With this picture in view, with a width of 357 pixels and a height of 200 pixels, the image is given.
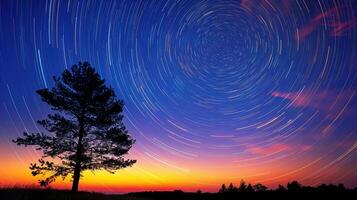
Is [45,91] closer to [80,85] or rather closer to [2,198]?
[80,85]

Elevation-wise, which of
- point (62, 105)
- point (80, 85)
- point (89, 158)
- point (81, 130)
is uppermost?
point (80, 85)

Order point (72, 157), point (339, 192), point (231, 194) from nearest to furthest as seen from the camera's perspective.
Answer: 1. point (339, 192)
2. point (231, 194)
3. point (72, 157)

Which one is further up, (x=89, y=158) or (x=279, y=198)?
(x=89, y=158)

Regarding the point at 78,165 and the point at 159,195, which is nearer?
the point at 78,165

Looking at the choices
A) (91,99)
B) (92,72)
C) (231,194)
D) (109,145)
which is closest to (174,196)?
(231,194)

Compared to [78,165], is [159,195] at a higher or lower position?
lower

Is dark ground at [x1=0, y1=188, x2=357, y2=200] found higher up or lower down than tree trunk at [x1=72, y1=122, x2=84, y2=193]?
lower down

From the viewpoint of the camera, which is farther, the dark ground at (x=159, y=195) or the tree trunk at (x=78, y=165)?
the tree trunk at (x=78, y=165)

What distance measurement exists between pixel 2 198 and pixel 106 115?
12.1 metres

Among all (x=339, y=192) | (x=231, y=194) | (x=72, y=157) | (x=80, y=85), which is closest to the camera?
(x=339, y=192)

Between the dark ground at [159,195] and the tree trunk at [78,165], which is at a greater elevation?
the tree trunk at [78,165]

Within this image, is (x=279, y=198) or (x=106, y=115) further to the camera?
(x=106, y=115)

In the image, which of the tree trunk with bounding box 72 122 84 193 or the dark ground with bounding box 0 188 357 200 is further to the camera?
the tree trunk with bounding box 72 122 84 193

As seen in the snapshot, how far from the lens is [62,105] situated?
23.9 metres
